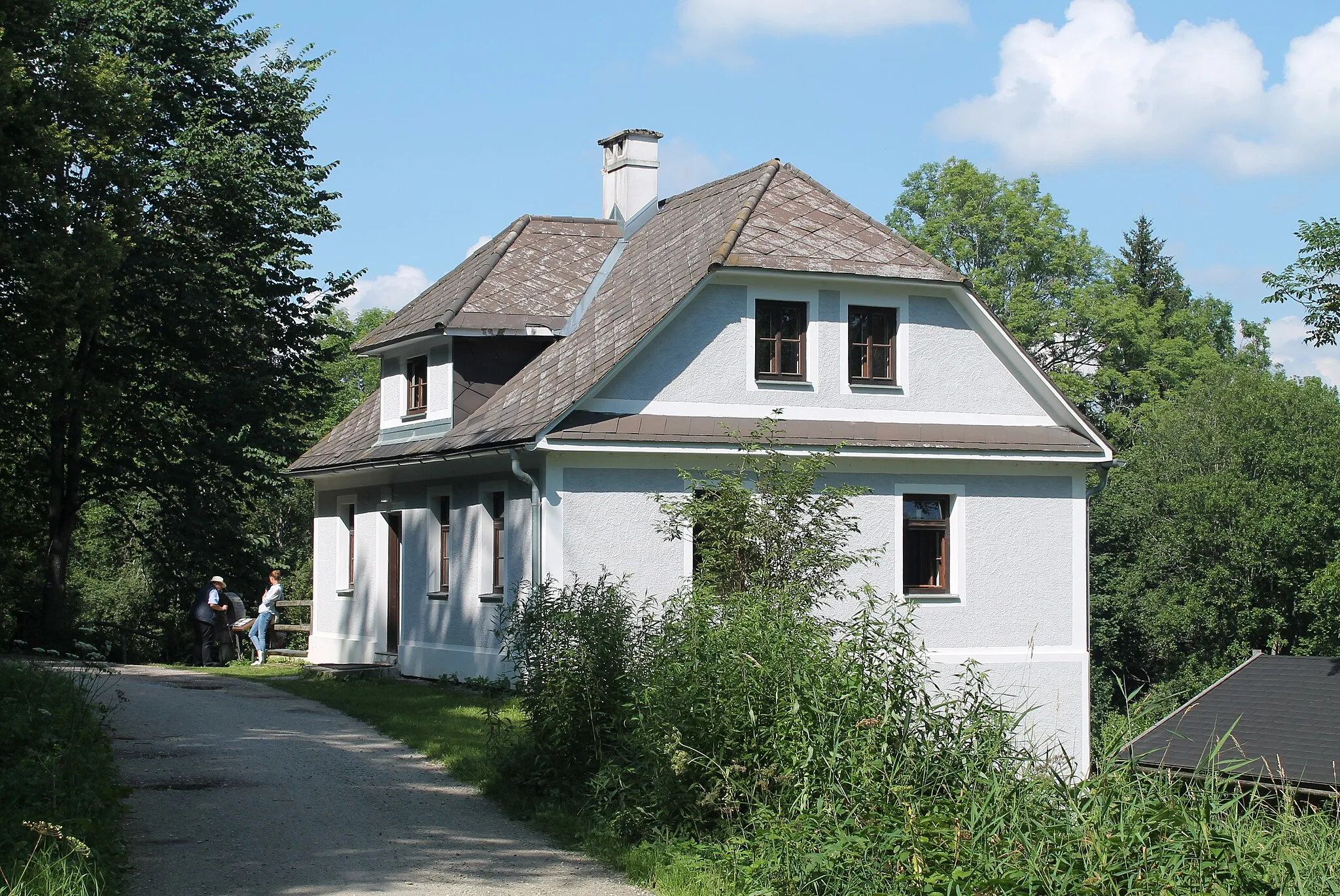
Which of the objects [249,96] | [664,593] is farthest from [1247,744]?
[249,96]

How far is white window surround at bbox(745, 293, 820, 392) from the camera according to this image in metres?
20.4

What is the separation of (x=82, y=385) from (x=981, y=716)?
17.5 m

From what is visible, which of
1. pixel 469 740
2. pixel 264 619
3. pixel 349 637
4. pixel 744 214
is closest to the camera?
pixel 469 740

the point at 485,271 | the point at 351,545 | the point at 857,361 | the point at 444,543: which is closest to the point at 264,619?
the point at 351,545

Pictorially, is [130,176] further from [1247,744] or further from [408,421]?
[1247,744]

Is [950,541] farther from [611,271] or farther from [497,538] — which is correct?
[611,271]

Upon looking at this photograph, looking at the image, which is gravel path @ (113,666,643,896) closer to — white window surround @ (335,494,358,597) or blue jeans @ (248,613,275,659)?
white window surround @ (335,494,358,597)

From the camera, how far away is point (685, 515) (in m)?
12.6

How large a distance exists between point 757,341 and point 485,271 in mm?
4884

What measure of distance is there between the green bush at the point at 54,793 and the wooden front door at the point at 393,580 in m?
10.9

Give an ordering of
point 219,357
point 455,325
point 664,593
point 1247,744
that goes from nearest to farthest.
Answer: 1. point 664,593
2. point 455,325
3. point 1247,744
4. point 219,357

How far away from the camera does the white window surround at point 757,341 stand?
20438 mm

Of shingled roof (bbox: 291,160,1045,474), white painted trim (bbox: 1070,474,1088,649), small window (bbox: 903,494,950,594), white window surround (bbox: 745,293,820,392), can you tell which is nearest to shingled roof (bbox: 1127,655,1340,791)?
white painted trim (bbox: 1070,474,1088,649)

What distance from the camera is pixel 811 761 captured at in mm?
8594
